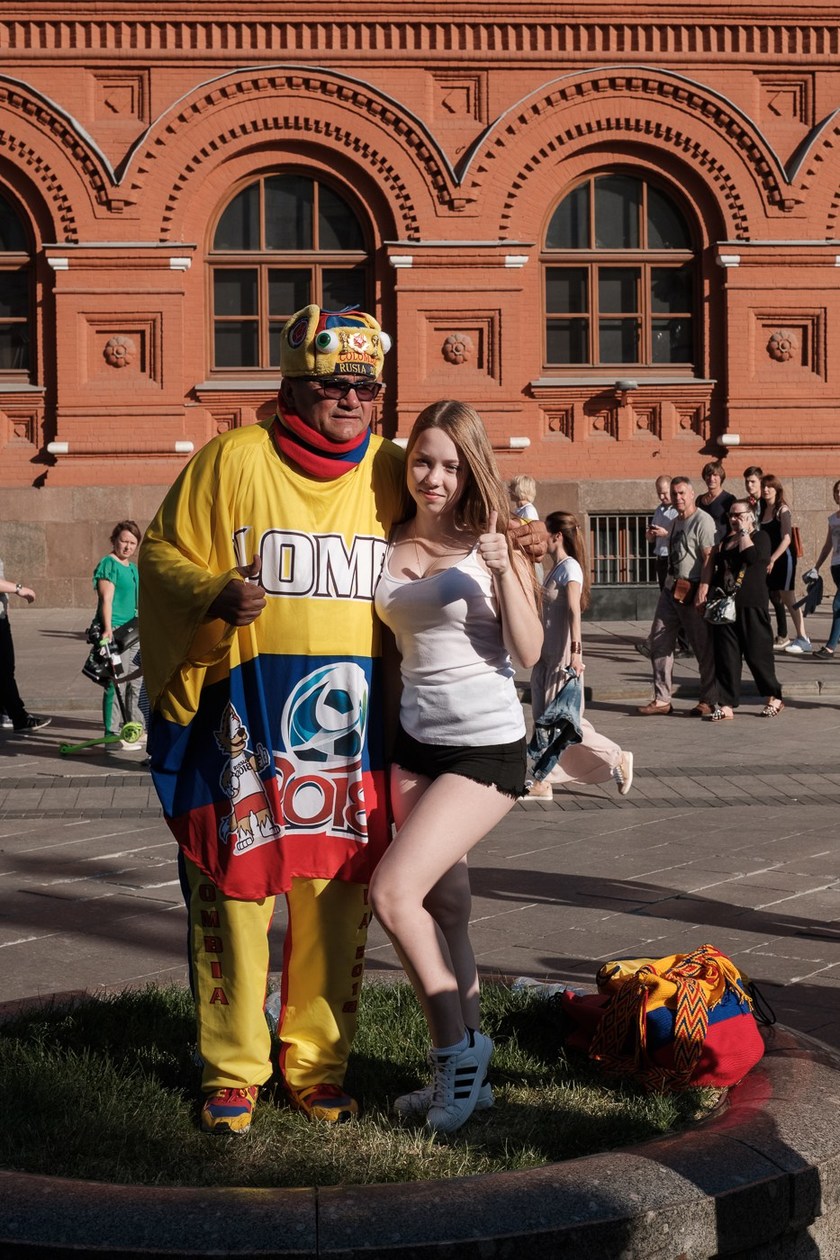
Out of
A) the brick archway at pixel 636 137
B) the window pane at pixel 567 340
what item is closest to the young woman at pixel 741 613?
the window pane at pixel 567 340

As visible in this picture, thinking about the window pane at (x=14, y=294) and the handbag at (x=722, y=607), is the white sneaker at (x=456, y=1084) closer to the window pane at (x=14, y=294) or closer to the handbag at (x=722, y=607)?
the handbag at (x=722, y=607)

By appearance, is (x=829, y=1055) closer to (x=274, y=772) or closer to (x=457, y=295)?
(x=274, y=772)

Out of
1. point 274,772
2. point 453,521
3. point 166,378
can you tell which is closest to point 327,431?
point 453,521

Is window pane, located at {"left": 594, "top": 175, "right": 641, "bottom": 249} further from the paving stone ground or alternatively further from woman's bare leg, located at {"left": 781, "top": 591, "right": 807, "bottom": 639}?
the paving stone ground

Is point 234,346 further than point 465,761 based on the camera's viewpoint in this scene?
Yes

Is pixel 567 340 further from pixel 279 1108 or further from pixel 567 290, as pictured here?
pixel 279 1108

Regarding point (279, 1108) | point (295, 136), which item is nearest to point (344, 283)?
point (295, 136)

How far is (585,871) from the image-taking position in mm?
7875

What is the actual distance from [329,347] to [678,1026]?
1958 mm

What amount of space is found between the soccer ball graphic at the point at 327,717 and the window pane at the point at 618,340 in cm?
1962

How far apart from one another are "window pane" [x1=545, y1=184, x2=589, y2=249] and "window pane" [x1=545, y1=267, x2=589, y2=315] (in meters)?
0.34

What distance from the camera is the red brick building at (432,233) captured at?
2203 cm

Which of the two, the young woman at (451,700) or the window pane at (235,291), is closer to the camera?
the young woman at (451,700)

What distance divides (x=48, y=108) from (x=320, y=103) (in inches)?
139
